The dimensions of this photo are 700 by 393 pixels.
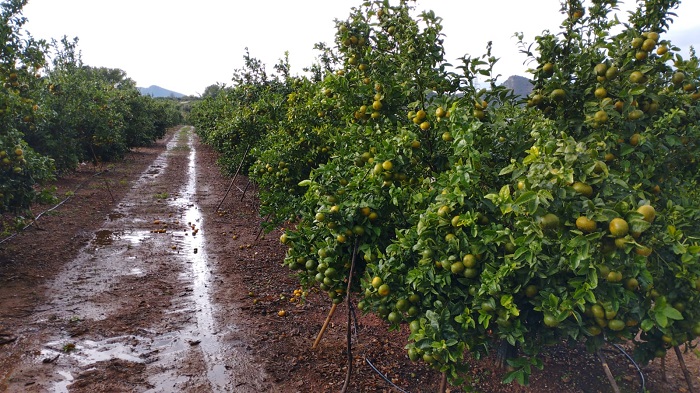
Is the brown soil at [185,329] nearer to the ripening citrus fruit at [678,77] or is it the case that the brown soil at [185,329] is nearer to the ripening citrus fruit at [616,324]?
the ripening citrus fruit at [616,324]

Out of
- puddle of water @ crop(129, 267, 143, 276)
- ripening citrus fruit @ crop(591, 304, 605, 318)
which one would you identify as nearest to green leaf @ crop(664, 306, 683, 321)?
ripening citrus fruit @ crop(591, 304, 605, 318)

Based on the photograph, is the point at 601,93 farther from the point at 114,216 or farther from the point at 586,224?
the point at 114,216

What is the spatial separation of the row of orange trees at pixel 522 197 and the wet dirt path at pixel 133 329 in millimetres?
1440

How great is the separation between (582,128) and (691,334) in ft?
5.42

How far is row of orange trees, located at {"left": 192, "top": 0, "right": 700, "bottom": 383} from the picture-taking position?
8.60 ft

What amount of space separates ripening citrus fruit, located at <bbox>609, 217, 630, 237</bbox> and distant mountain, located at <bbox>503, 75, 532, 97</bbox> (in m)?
1.74

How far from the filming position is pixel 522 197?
2523mm

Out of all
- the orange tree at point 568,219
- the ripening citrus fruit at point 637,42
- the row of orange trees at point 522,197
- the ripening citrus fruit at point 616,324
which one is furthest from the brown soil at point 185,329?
the ripening citrus fruit at point 637,42

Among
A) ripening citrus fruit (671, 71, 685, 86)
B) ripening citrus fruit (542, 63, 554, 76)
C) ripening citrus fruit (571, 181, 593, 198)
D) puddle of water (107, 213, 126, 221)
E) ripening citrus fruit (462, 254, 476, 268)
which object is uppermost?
ripening citrus fruit (542, 63, 554, 76)

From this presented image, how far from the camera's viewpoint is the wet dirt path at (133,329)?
4.40 m

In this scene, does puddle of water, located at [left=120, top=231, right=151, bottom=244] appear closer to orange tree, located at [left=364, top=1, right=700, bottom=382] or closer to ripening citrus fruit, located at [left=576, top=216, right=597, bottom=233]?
orange tree, located at [left=364, top=1, right=700, bottom=382]

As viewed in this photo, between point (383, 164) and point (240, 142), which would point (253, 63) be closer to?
point (240, 142)

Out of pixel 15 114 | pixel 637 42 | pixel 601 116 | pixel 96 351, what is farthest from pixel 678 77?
pixel 15 114

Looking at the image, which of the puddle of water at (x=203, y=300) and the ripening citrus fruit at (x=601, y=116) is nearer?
the ripening citrus fruit at (x=601, y=116)
